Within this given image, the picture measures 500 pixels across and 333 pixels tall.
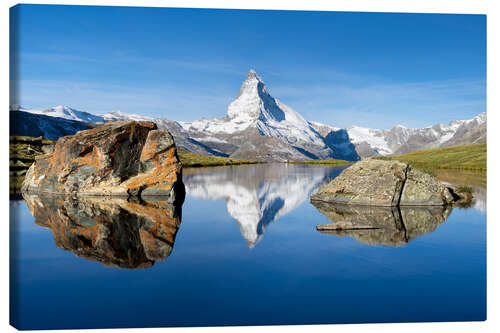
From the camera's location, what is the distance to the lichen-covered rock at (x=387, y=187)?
26.6 m

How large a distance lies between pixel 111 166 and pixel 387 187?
21545 mm

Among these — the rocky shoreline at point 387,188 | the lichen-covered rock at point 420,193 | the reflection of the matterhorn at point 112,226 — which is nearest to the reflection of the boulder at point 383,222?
the lichen-covered rock at point 420,193

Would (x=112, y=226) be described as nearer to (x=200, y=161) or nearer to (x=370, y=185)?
(x=370, y=185)

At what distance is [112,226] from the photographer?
1862cm

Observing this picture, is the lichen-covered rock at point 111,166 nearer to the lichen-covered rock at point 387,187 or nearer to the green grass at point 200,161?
the lichen-covered rock at point 387,187

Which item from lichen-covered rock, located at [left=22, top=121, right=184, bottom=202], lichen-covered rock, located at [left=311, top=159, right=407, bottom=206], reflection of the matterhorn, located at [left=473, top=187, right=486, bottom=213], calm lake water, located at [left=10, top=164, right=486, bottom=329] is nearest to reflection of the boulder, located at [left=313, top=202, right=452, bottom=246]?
calm lake water, located at [left=10, top=164, right=486, bottom=329]

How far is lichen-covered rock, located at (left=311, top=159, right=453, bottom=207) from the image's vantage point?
87.4 ft

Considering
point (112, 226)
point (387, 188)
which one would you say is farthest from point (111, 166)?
point (387, 188)

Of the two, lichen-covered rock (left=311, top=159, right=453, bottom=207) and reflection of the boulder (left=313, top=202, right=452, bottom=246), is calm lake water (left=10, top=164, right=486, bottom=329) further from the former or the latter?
lichen-covered rock (left=311, top=159, right=453, bottom=207)

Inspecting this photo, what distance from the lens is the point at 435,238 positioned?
669 inches

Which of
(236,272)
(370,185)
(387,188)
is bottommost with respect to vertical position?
(236,272)

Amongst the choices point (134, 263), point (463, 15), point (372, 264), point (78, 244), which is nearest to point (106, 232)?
point (78, 244)

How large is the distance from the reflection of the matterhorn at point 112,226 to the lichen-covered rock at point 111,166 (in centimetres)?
267
